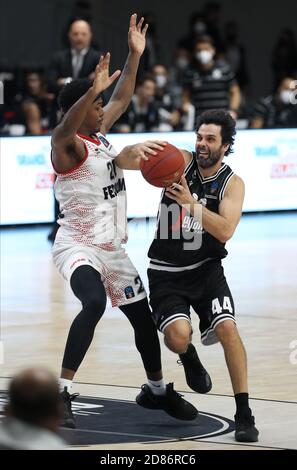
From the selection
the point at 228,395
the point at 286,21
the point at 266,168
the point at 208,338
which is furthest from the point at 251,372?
the point at 286,21

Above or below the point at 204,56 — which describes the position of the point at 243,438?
below

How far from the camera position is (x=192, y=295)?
24.1 feet

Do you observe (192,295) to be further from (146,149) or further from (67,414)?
(67,414)

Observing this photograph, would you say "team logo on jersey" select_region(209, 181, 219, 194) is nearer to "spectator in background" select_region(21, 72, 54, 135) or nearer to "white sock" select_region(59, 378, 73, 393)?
"white sock" select_region(59, 378, 73, 393)

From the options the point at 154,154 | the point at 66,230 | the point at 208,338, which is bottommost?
the point at 208,338

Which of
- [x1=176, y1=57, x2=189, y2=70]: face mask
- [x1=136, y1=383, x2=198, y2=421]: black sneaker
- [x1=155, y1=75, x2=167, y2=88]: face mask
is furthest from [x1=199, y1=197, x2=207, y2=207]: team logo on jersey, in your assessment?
[x1=176, y1=57, x2=189, y2=70]: face mask

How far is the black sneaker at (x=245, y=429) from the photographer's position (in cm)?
678

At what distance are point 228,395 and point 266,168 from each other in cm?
1067

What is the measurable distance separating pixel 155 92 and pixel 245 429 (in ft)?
47.6

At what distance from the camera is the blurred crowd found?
49.7 feet

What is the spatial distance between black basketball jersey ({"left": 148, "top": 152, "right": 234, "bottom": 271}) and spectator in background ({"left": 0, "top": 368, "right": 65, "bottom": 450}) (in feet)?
12.5

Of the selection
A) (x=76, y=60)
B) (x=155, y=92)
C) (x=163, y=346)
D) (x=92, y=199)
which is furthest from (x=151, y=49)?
(x=92, y=199)

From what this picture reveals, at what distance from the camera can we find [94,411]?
298 inches

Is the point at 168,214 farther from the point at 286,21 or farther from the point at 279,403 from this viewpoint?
the point at 286,21
